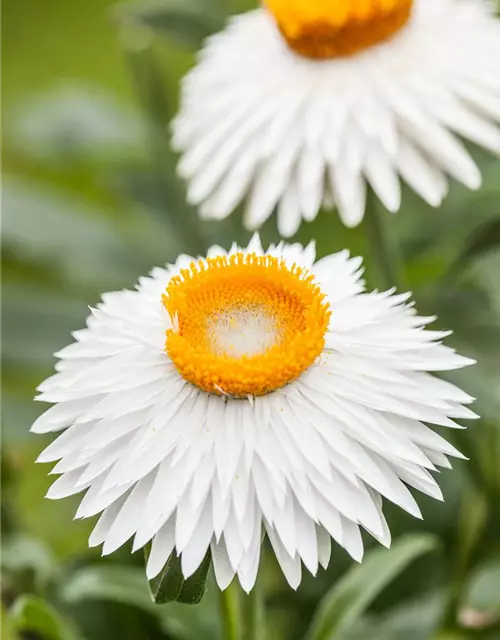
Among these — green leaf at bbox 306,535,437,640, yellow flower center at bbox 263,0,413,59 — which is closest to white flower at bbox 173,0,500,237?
yellow flower center at bbox 263,0,413,59

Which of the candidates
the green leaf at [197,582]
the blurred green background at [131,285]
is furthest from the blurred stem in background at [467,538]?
the green leaf at [197,582]

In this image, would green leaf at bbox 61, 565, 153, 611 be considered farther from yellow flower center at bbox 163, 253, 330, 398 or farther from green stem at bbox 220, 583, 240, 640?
yellow flower center at bbox 163, 253, 330, 398

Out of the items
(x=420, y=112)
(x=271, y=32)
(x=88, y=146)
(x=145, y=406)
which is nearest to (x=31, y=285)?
(x=88, y=146)

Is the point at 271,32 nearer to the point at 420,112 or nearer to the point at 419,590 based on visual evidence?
the point at 420,112

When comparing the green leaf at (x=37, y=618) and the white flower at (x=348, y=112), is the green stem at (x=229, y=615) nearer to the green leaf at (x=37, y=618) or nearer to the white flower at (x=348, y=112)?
the green leaf at (x=37, y=618)

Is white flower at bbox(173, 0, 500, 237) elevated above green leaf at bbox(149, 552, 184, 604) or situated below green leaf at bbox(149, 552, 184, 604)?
above

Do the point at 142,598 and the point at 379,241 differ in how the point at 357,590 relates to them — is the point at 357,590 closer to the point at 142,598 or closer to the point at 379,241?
the point at 142,598
